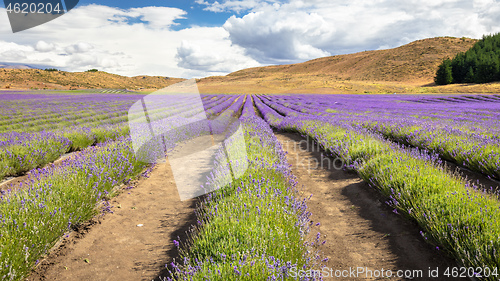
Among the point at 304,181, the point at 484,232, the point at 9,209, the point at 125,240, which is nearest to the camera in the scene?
the point at 484,232

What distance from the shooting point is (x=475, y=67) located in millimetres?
49594

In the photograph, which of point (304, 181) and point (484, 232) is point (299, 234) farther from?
point (304, 181)

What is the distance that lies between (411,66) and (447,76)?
23.6 m

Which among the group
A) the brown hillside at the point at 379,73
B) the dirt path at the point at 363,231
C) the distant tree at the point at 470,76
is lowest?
the dirt path at the point at 363,231

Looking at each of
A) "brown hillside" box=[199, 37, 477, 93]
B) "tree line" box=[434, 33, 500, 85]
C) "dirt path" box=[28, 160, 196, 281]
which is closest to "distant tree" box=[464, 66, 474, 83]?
"tree line" box=[434, 33, 500, 85]

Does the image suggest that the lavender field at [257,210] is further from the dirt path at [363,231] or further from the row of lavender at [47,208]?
the dirt path at [363,231]

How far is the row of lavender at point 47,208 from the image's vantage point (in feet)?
8.36

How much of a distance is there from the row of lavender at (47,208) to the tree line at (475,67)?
60.6 metres

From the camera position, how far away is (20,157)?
6.07 meters

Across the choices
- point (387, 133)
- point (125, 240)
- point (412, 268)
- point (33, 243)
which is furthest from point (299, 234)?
point (387, 133)

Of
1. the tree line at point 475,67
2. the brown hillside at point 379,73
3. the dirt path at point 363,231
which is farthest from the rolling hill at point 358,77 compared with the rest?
the dirt path at point 363,231

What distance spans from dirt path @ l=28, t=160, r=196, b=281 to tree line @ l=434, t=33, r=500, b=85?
59919 millimetres

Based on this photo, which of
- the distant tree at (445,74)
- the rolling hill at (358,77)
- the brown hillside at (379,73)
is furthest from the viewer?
the rolling hill at (358,77)

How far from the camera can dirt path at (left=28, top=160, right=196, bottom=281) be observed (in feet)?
9.27
